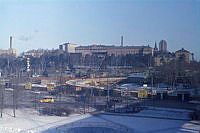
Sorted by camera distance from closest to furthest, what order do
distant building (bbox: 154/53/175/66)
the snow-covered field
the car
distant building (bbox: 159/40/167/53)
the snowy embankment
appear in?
1. the snow-covered field
2. the snowy embankment
3. distant building (bbox: 159/40/167/53)
4. the car
5. distant building (bbox: 154/53/175/66)

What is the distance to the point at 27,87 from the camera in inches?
271

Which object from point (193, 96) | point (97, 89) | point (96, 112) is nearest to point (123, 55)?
point (97, 89)

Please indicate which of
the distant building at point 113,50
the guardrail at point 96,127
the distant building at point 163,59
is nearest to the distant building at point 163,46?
the distant building at point 163,59

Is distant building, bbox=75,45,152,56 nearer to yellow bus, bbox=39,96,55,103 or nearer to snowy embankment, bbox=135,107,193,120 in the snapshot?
snowy embankment, bbox=135,107,193,120

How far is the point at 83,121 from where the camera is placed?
4.39m

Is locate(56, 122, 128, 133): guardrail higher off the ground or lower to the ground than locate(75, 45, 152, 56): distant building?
lower

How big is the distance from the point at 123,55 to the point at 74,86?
2648mm

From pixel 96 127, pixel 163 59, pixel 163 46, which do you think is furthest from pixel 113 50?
pixel 96 127

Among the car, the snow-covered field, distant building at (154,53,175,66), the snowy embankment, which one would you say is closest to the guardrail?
the snow-covered field

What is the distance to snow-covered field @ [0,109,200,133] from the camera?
377 cm

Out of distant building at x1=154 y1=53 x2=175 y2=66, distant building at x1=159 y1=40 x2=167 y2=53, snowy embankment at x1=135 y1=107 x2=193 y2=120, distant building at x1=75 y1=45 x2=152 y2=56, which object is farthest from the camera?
distant building at x1=75 y1=45 x2=152 y2=56

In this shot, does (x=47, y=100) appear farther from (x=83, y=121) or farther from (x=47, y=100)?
(x=83, y=121)

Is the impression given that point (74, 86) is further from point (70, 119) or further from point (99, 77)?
point (70, 119)

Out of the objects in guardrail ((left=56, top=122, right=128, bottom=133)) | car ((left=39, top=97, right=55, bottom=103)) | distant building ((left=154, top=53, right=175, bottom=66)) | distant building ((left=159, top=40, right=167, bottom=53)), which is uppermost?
distant building ((left=159, top=40, right=167, bottom=53))
